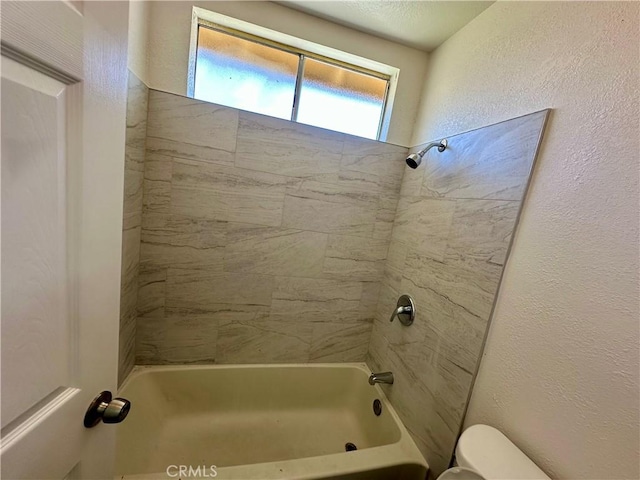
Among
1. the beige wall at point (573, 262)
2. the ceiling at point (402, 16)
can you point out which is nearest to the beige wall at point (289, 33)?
the ceiling at point (402, 16)

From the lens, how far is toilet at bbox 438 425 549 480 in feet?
2.44

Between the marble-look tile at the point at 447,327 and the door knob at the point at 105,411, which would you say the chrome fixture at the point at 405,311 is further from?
the door knob at the point at 105,411

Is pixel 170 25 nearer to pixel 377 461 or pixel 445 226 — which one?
pixel 445 226

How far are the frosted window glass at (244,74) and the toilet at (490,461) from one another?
5.55ft

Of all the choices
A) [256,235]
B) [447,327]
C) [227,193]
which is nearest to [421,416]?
[447,327]

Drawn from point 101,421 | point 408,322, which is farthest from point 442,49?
point 101,421

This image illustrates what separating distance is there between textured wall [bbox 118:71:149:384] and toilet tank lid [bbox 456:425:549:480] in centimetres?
146

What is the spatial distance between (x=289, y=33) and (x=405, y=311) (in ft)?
5.33

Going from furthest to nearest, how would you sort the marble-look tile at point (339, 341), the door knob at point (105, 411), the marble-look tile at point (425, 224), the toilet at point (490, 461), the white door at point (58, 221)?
the marble-look tile at point (339, 341) < the marble-look tile at point (425, 224) < the toilet at point (490, 461) < the door knob at point (105, 411) < the white door at point (58, 221)

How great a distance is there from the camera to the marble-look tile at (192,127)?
1327 mm

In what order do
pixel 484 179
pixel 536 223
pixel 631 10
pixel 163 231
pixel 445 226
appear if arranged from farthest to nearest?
pixel 163 231, pixel 445 226, pixel 484 179, pixel 536 223, pixel 631 10

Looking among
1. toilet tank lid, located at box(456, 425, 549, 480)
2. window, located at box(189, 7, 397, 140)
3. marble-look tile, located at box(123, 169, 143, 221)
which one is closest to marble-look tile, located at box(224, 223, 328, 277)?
marble-look tile, located at box(123, 169, 143, 221)

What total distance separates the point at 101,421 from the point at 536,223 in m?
1.31

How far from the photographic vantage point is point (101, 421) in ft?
1.96
